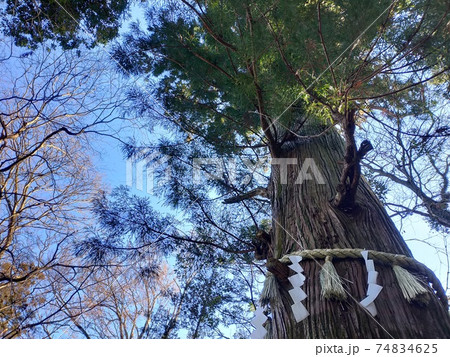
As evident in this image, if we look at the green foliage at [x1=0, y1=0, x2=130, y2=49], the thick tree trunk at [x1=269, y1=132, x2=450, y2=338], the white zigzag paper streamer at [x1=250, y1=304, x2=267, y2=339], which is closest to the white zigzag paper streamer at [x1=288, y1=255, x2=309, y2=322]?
the thick tree trunk at [x1=269, y1=132, x2=450, y2=338]

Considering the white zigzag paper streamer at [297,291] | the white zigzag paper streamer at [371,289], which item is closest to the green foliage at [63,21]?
the white zigzag paper streamer at [297,291]

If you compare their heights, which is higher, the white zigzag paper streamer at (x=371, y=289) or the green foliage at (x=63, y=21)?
the green foliage at (x=63, y=21)

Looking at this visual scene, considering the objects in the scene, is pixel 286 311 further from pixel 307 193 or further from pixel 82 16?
pixel 82 16

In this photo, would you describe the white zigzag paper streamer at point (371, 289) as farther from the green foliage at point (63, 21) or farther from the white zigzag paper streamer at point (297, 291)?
the green foliage at point (63, 21)

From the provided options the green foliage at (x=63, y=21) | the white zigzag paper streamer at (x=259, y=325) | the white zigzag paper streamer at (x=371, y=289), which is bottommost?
the white zigzag paper streamer at (x=259, y=325)

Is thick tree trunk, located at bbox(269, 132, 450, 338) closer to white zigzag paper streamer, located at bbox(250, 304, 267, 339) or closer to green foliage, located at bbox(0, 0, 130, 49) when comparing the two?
white zigzag paper streamer, located at bbox(250, 304, 267, 339)
